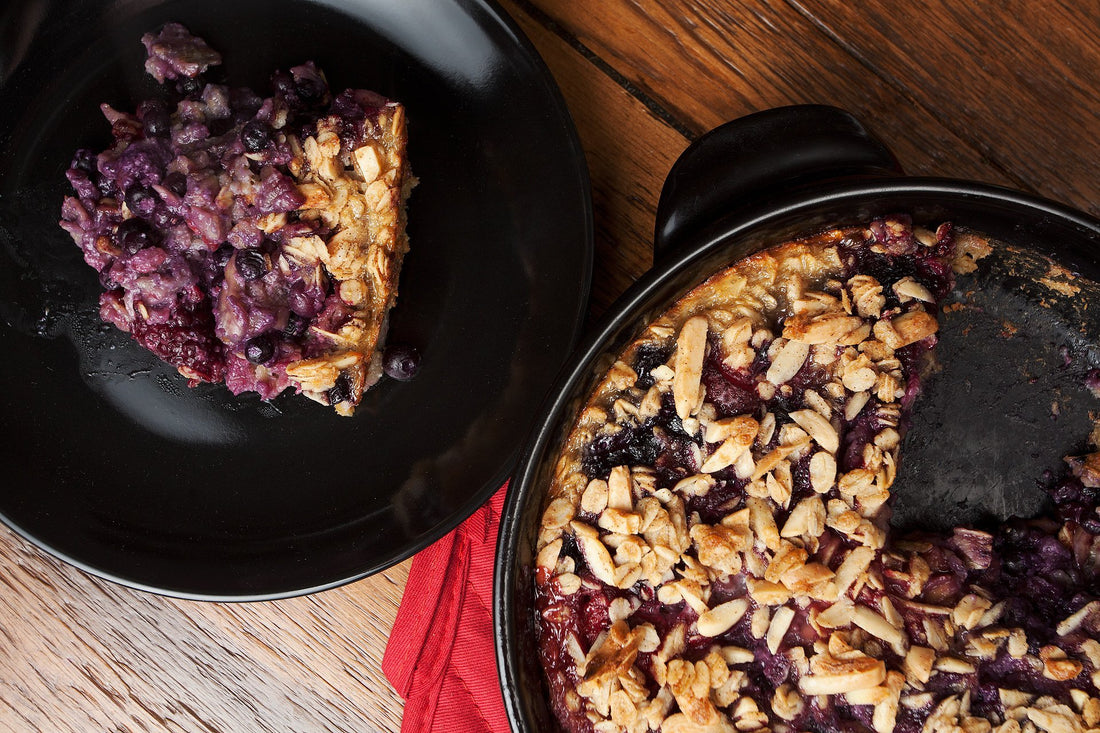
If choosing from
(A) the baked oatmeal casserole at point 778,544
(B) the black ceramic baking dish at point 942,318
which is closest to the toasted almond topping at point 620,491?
(A) the baked oatmeal casserole at point 778,544

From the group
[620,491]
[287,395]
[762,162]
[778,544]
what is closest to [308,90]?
[287,395]

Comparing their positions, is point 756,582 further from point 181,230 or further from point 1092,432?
point 181,230

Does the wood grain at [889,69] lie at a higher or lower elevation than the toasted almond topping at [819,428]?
higher

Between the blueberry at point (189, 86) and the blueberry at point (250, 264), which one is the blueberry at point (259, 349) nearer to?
the blueberry at point (250, 264)

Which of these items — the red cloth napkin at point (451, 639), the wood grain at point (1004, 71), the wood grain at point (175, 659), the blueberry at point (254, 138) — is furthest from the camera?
the wood grain at point (175, 659)

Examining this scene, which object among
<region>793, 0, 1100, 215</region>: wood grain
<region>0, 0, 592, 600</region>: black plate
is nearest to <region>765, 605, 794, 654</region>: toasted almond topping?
<region>0, 0, 592, 600</region>: black plate

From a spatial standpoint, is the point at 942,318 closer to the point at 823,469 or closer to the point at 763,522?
the point at 823,469
